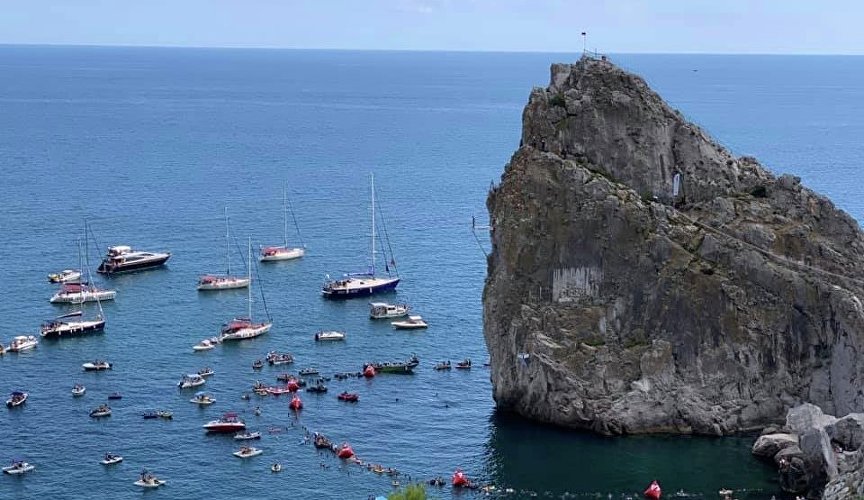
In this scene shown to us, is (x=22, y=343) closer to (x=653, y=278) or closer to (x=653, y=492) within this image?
(x=653, y=278)

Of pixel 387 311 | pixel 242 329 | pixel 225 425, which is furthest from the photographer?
pixel 387 311

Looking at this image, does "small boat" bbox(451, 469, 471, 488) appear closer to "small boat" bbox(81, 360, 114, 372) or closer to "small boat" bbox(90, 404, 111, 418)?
"small boat" bbox(90, 404, 111, 418)

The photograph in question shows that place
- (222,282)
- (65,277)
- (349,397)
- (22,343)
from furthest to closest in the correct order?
(65,277), (222,282), (22,343), (349,397)

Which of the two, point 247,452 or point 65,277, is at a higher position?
point 65,277

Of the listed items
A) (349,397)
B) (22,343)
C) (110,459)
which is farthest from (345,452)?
(22,343)

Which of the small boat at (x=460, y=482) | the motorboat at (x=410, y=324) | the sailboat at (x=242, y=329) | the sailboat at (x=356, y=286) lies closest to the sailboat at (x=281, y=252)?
the sailboat at (x=356, y=286)

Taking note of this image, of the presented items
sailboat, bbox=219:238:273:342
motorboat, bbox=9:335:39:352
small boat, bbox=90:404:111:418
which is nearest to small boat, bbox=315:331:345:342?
sailboat, bbox=219:238:273:342

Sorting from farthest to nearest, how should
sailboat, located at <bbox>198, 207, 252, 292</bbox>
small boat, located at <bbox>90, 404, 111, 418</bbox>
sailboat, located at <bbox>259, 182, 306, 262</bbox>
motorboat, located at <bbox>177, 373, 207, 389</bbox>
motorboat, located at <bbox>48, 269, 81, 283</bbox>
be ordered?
sailboat, located at <bbox>259, 182, 306, 262</bbox> < motorboat, located at <bbox>48, 269, 81, 283</bbox> < sailboat, located at <bbox>198, 207, 252, 292</bbox> < motorboat, located at <bbox>177, 373, 207, 389</bbox> < small boat, located at <bbox>90, 404, 111, 418</bbox>

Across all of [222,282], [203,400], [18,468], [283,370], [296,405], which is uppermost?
[222,282]

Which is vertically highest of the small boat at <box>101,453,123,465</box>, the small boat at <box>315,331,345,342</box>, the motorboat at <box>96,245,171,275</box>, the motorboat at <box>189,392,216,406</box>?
the motorboat at <box>96,245,171,275</box>
